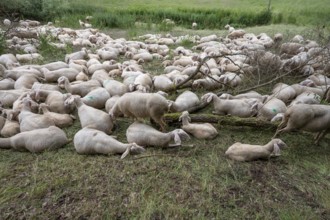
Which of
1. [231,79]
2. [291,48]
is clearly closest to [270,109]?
[231,79]

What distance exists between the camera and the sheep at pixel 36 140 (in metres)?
3.97

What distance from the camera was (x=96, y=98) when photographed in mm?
5055

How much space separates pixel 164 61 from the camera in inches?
301

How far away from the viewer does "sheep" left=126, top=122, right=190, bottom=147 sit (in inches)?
157

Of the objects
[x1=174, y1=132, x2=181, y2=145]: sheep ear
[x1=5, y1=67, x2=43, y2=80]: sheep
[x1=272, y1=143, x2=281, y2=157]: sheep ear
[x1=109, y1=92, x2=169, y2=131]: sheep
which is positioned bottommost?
[x1=272, y1=143, x2=281, y2=157]: sheep ear

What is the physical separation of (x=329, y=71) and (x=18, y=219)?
19.2 feet

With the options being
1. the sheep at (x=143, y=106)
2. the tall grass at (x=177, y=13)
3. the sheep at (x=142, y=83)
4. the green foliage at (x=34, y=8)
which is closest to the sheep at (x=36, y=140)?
the sheep at (x=143, y=106)

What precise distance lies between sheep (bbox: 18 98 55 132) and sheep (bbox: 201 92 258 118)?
226cm

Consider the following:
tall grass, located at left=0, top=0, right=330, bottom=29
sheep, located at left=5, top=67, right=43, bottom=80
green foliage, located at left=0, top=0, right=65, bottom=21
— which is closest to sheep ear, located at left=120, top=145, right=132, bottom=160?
sheep, located at left=5, top=67, right=43, bottom=80

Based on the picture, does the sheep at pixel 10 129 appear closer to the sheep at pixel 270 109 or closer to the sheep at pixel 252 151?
the sheep at pixel 252 151

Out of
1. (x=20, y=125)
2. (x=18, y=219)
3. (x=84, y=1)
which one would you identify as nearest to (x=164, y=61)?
(x=20, y=125)

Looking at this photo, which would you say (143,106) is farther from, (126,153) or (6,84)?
(6,84)

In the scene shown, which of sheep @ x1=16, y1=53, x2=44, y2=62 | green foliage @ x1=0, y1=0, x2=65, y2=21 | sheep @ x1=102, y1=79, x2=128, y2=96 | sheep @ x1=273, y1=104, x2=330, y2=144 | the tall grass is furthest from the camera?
green foliage @ x1=0, y1=0, x2=65, y2=21

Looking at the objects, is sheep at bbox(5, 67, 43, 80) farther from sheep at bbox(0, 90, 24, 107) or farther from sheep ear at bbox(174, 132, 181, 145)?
sheep ear at bbox(174, 132, 181, 145)
